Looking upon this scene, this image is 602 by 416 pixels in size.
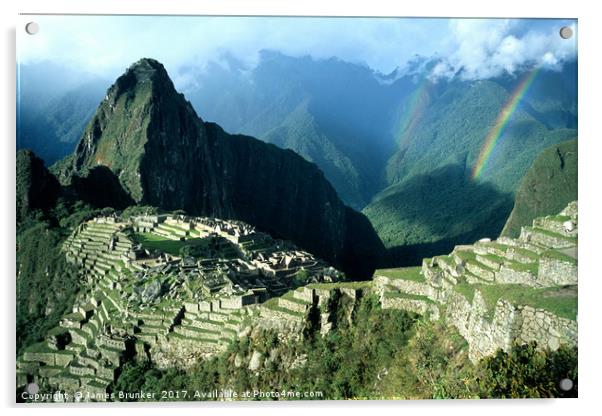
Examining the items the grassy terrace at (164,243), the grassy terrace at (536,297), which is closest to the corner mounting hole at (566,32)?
the grassy terrace at (536,297)

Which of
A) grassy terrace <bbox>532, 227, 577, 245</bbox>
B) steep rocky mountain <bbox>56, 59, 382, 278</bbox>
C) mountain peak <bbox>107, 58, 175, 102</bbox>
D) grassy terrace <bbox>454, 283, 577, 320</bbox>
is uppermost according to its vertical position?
mountain peak <bbox>107, 58, 175, 102</bbox>

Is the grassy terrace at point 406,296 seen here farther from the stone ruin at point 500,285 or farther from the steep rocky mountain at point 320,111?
the steep rocky mountain at point 320,111

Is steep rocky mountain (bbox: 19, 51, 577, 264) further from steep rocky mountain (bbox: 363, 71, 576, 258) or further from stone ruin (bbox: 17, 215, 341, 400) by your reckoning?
stone ruin (bbox: 17, 215, 341, 400)

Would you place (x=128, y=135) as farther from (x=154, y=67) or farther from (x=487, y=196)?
(x=487, y=196)

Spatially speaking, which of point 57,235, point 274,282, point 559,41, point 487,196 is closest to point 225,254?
point 274,282

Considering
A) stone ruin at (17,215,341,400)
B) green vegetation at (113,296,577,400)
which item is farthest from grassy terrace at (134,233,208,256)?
green vegetation at (113,296,577,400)

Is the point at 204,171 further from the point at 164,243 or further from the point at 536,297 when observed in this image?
the point at 536,297

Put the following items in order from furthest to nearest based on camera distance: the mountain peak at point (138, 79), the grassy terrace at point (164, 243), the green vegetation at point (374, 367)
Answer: the mountain peak at point (138, 79) < the grassy terrace at point (164, 243) < the green vegetation at point (374, 367)

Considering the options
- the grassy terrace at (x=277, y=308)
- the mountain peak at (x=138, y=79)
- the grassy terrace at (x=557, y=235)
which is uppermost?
the mountain peak at (x=138, y=79)
